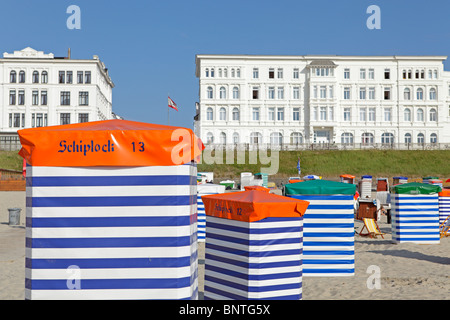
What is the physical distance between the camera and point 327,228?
10.2m

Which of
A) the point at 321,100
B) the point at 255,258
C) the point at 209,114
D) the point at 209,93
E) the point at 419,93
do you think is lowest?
the point at 255,258

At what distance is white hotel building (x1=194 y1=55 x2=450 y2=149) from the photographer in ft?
213

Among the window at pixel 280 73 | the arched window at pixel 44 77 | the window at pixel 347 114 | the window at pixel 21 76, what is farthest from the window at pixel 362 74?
the window at pixel 21 76

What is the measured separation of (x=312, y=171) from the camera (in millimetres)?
55812

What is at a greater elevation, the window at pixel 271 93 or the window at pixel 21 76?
the window at pixel 21 76

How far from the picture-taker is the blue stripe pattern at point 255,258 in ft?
20.7

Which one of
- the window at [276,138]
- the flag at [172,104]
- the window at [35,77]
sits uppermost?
the window at [35,77]

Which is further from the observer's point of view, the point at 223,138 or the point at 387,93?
the point at 387,93

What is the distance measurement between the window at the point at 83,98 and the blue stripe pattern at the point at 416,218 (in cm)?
5558

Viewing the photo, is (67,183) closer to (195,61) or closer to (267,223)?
(267,223)

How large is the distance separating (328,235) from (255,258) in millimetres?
4368

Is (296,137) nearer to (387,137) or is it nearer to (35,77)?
(387,137)

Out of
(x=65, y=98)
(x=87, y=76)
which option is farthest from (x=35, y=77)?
(x=87, y=76)

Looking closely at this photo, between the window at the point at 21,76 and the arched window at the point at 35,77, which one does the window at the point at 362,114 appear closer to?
the arched window at the point at 35,77
